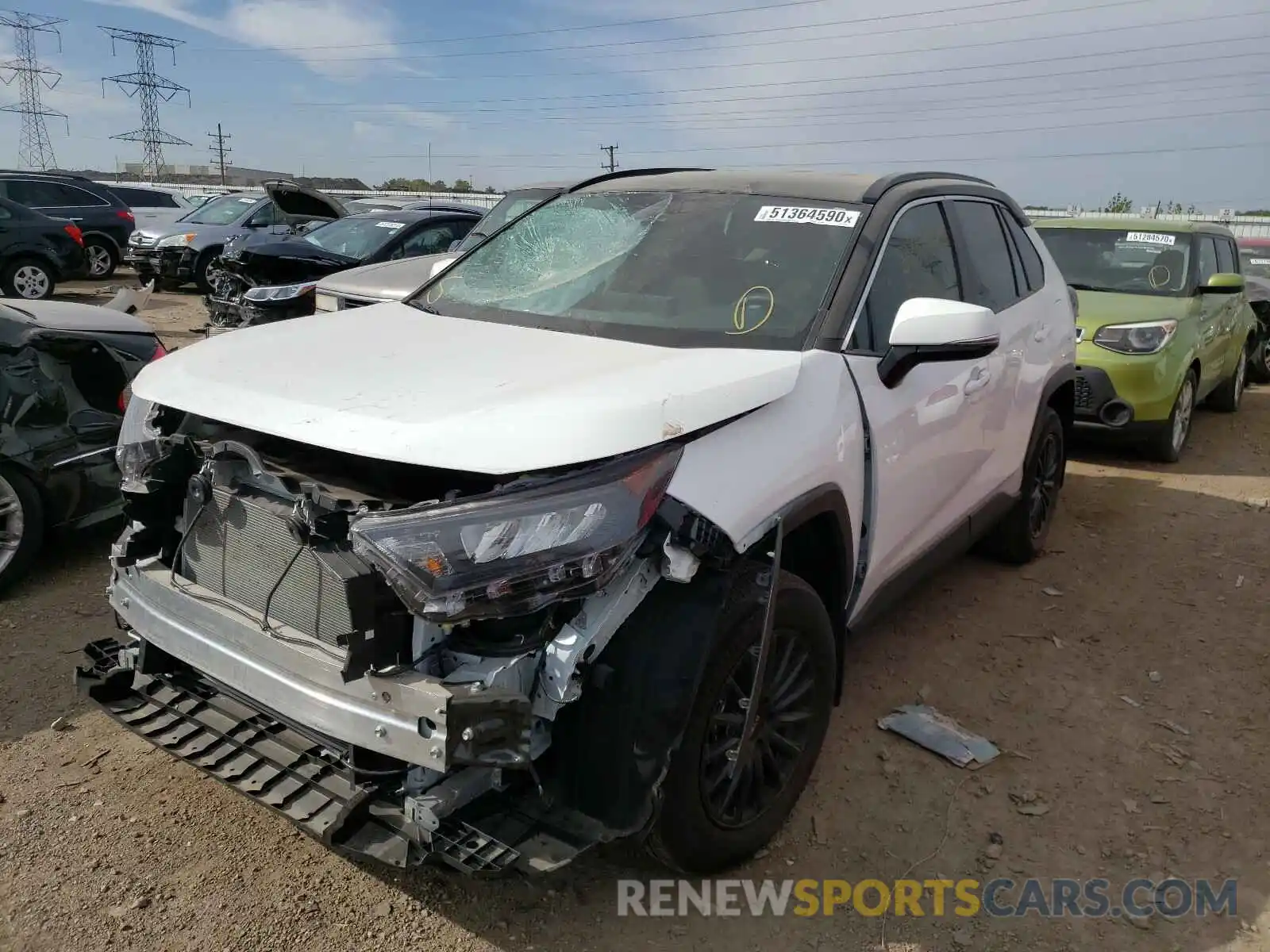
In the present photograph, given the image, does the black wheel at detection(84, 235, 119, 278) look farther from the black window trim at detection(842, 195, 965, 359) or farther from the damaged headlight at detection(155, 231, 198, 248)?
the black window trim at detection(842, 195, 965, 359)

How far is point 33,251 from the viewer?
13664mm

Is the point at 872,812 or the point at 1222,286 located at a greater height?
the point at 1222,286

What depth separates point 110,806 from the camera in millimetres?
2902

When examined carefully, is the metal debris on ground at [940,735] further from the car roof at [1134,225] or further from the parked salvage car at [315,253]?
the parked salvage car at [315,253]

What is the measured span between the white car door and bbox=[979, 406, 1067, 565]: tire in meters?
0.86

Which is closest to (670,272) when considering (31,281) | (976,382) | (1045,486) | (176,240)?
(976,382)

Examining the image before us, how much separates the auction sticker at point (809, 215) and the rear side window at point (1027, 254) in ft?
5.54

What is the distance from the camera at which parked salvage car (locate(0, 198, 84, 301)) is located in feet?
44.2

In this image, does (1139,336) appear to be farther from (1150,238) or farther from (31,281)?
(31,281)

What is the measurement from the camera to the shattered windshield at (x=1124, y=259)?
766cm

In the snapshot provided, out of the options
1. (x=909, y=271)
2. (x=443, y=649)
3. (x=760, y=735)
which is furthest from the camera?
(x=909, y=271)

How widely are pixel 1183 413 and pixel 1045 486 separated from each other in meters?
3.07

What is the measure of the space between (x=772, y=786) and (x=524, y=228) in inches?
95.6

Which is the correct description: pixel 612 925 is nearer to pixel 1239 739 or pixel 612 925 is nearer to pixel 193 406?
pixel 193 406
